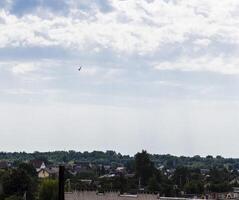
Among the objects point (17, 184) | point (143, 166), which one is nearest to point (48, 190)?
point (17, 184)

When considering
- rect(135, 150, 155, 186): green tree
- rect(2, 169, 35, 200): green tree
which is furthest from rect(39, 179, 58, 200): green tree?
rect(135, 150, 155, 186): green tree

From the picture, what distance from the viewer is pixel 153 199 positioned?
147ft

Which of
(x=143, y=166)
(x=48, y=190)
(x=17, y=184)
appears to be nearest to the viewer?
(x=48, y=190)

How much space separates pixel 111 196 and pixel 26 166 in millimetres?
61681

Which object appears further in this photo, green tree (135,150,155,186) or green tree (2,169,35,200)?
green tree (135,150,155,186)

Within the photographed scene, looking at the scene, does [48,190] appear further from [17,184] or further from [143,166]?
[143,166]

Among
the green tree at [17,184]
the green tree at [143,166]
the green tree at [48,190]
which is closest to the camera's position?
the green tree at [48,190]

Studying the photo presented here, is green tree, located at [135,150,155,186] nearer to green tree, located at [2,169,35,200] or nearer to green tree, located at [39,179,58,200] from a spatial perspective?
green tree, located at [2,169,35,200]

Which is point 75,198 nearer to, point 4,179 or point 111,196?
point 111,196

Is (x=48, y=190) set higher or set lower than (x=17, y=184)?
lower

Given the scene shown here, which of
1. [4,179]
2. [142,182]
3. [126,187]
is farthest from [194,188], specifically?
[4,179]

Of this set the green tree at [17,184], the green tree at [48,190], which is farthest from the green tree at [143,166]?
the green tree at [48,190]

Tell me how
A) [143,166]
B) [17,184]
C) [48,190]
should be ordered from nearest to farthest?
[48,190]
[17,184]
[143,166]

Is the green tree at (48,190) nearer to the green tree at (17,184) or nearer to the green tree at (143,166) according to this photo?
the green tree at (17,184)
